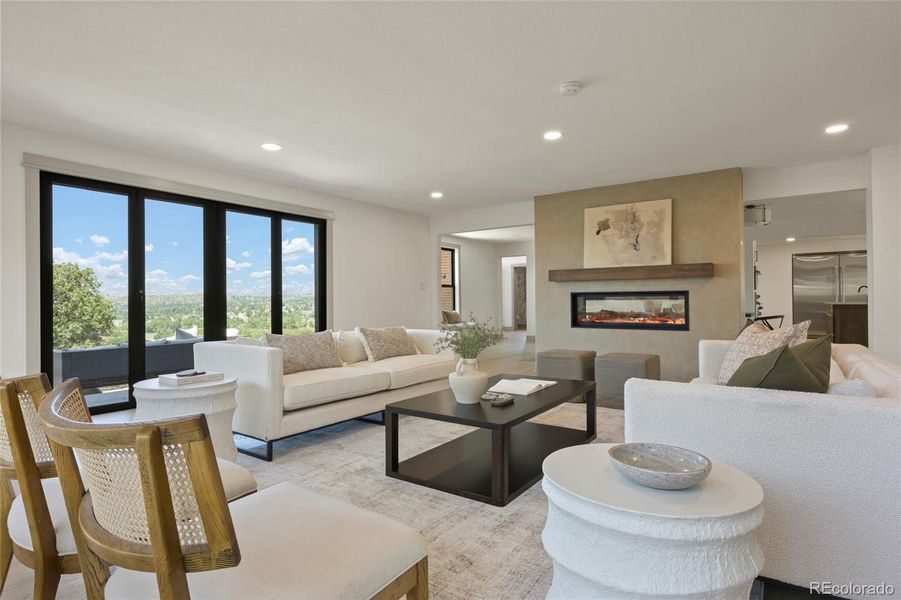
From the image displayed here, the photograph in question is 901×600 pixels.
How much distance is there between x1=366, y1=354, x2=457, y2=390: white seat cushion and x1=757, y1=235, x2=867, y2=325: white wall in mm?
9302

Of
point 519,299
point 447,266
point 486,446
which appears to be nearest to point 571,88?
point 486,446

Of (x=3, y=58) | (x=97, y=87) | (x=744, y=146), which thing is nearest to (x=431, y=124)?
(x=97, y=87)

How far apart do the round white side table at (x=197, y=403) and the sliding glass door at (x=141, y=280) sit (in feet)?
6.29

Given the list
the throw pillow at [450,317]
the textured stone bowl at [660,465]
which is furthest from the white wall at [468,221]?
the textured stone bowl at [660,465]

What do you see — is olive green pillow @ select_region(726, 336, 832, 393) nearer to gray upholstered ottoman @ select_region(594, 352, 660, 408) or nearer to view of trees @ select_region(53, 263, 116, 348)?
gray upholstered ottoman @ select_region(594, 352, 660, 408)

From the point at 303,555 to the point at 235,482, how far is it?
26.9 inches

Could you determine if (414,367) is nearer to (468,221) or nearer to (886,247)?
(468,221)

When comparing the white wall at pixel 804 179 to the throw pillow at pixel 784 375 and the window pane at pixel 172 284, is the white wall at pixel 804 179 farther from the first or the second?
the window pane at pixel 172 284

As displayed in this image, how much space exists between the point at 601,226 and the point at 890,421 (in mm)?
4795

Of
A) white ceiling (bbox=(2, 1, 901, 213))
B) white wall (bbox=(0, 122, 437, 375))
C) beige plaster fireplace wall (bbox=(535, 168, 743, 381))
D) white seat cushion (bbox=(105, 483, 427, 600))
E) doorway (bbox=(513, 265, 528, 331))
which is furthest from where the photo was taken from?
doorway (bbox=(513, 265, 528, 331))

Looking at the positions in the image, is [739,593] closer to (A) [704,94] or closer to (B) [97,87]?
(A) [704,94]

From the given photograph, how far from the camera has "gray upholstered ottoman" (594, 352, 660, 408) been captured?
14.3ft

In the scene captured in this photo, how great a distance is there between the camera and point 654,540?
107 cm


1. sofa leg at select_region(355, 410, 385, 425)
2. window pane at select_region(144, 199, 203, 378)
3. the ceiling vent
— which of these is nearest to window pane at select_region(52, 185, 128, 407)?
window pane at select_region(144, 199, 203, 378)
